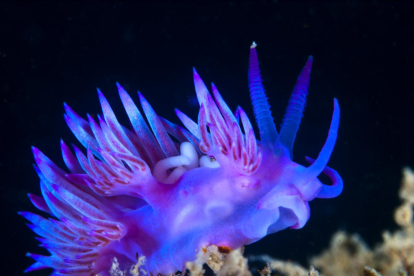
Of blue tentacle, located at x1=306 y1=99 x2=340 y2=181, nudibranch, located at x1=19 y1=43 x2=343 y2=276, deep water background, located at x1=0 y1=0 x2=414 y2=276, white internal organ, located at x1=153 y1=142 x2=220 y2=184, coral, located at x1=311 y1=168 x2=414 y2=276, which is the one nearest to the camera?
blue tentacle, located at x1=306 y1=99 x2=340 y2=181

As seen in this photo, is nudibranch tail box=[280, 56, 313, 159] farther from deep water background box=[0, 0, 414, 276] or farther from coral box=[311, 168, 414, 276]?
coral box=[311, 168, 414, 276]

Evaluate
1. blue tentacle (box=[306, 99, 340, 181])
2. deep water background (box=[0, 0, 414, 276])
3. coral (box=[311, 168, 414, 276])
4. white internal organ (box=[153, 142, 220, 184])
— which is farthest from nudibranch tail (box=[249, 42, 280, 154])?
coral (box=[311, 168, 414, 276])

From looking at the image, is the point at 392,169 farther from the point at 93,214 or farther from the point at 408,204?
the point at 93,214

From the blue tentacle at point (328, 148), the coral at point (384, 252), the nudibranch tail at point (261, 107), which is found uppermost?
the nudibranch tail at point (261, 107)

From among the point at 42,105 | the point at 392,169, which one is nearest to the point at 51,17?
the point at 42,105

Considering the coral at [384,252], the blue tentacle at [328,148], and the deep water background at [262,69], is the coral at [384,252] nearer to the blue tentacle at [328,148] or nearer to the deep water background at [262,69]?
the deep water background at [262,69]

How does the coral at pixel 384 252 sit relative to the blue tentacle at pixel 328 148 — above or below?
below

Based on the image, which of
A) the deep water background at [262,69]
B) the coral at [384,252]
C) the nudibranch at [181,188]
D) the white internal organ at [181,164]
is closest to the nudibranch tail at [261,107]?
the nudibranch at [181,188]
